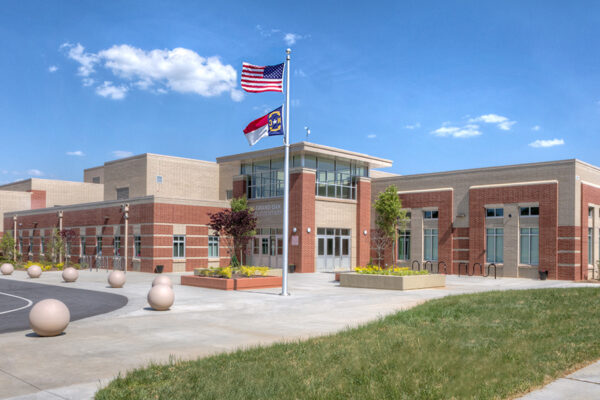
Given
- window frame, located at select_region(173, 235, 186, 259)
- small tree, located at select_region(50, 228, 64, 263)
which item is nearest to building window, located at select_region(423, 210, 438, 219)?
window frame, located at select_region(173, 235, 186, 259)

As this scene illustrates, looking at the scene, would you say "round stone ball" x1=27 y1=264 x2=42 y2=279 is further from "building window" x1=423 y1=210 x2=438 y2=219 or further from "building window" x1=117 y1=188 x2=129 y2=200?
"building window" x1=423 y1=210 x2=438 y2=219

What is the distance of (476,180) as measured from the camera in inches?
1367

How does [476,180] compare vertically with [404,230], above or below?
above

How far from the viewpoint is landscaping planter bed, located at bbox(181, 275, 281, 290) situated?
2266 cm

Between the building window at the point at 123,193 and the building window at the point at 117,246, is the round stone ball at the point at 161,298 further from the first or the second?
the building window at the point at 123,193

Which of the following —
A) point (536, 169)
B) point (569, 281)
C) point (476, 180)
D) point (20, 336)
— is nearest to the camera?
point (20, 336)

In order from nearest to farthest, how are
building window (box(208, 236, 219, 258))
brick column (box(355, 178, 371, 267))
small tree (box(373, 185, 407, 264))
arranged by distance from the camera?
small tree (box(373, 185, 407, 264)) < building window (box(208, 236, 219, 258)) < brick column (box(355, 178, 371, 267))

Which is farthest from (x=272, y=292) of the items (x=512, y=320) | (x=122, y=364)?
(x=122, y=364)

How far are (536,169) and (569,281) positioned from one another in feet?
22.1

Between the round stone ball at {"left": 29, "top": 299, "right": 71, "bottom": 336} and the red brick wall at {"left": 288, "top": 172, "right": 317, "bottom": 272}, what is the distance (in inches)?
1038

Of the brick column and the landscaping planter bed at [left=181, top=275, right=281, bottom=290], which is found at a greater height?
the brick column

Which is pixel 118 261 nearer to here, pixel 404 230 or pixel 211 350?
pixel 404 230

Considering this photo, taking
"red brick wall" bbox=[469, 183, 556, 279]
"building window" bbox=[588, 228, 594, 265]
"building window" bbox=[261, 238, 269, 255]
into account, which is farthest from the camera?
"building window" bbox=[261, 238, 269, 255]

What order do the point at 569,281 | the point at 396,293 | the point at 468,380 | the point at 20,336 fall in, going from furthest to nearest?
the point at 569,281 → the point at 396,293 → the point at 20,336 → the point at 468,380
